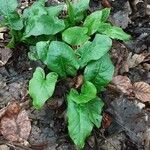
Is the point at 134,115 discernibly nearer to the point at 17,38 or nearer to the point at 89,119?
the point at 89,119

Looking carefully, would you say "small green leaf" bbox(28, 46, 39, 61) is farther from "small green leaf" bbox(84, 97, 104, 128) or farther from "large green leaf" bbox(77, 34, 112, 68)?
"small green leaf" bbox(84, 97, 104, 128)

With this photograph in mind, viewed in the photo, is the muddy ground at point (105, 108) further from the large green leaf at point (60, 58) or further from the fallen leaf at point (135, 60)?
the large green leaf at point (60, 58)

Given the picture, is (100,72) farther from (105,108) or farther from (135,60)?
(135,60)

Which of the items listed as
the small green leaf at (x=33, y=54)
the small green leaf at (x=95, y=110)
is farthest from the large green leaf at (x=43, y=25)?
the small green leaf at (x=95, y=110)

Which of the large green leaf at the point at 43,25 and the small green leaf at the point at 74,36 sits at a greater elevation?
the large green leaf at the point at 43,25

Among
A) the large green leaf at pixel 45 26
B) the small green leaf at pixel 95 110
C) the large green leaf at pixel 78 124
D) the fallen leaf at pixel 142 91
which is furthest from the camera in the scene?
the large green leaf at pixel 45 26

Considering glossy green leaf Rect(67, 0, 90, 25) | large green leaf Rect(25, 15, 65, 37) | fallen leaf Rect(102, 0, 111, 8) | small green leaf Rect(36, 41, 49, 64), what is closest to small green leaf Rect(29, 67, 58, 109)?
small green leaf Rect(36, 41, 49, 64)

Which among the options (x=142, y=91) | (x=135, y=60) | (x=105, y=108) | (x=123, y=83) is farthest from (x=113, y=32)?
(x=105, y=108)
